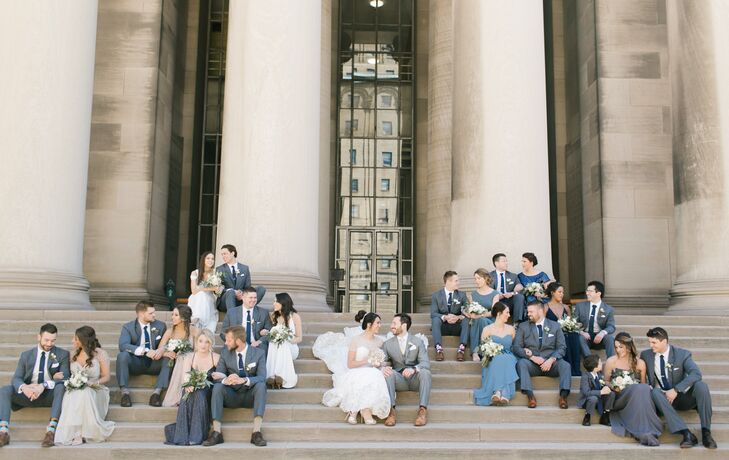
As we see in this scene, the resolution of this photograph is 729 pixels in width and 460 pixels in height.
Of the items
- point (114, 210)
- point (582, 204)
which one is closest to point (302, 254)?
point (114, 210)

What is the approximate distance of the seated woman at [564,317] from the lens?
56.7ft

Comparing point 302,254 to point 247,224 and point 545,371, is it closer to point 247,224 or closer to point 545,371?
point 247,224

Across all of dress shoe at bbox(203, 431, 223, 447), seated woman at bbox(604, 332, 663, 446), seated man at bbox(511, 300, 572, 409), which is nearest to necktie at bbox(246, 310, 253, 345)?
dress shoe at bbox(203, 431, 223, 447)

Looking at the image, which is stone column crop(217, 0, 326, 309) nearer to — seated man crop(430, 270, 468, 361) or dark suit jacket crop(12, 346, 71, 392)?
seated man crop(430, 270, 468, 361)

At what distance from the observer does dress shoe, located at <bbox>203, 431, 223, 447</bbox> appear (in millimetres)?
13559

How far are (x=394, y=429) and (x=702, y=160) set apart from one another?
13534 mm

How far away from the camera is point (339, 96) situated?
125ft

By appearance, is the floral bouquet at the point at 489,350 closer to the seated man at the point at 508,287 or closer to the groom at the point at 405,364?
the groom at the point at 405,364

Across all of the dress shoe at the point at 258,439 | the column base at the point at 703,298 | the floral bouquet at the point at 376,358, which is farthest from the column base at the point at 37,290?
the column base at the point at 703,298

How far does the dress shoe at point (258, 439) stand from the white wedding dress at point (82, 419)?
270 centimetres

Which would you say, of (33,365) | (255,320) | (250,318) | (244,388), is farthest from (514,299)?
(33,365)

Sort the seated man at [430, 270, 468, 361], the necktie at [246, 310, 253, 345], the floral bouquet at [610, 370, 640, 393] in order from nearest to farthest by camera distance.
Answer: the floral bouquet at [610, 370, 640, 393] → the necktie at [246, 310, 253, 345] → the seated man at [430, 270, 468, 361]

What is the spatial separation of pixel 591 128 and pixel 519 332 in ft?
51.4

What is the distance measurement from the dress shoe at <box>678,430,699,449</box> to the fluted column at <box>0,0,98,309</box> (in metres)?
15.2
